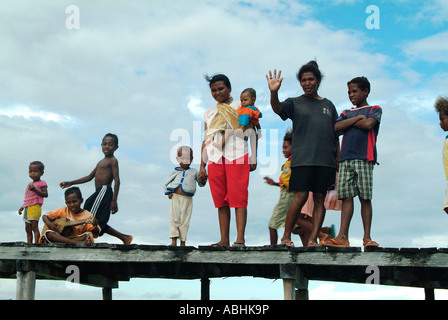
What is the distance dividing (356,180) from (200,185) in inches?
96.4

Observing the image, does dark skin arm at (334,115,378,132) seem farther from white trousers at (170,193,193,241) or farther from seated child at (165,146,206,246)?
white trousers at (170,193,193,241)

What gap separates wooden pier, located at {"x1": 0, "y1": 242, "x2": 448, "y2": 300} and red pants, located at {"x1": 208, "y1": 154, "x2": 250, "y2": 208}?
601 mm

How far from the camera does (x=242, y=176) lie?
688cm

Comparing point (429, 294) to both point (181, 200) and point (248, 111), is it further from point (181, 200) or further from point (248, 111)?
point (248, 111)

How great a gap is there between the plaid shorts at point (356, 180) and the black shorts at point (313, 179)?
0.16 meters

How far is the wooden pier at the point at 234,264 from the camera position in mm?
6464

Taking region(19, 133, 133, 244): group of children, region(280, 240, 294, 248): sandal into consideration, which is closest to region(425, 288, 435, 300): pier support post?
region(280, 240, 294, 248): sandal

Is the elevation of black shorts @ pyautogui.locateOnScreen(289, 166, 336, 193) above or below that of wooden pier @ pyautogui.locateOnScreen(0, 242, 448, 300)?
above

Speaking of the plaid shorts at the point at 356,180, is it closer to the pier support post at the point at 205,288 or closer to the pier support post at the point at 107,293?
the pier support post at the point at 205,288

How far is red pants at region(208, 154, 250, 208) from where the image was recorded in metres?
6.83

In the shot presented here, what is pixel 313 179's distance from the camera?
22.0 feet
